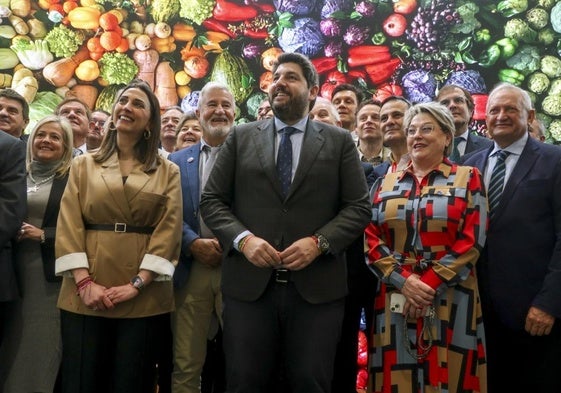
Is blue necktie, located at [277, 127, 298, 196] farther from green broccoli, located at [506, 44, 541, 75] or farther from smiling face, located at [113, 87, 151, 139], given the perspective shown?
green broccoli, located at [506, 44, 541, 75]

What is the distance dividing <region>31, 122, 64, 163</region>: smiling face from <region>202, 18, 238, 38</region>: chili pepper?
2947mm

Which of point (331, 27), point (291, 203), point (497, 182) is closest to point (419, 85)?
point (331, 27)

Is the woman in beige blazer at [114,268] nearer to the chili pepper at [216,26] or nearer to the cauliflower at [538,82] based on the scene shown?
the chili pepper at [216,26]

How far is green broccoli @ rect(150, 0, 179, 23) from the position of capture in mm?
5621

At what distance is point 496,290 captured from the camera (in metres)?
2.62

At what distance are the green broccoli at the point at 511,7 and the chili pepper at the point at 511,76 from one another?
509 mm

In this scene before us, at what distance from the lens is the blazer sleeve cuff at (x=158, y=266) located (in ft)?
8.09

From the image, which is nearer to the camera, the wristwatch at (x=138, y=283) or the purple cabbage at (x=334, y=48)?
the wristwatch at (x=138, y=283)

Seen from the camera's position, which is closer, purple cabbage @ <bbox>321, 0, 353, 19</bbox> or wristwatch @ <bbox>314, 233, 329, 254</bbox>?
wristwatch @ <bbox>314, 233, 329, 254</bbox>

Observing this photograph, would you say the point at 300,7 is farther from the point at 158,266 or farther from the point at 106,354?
the point at 106,354

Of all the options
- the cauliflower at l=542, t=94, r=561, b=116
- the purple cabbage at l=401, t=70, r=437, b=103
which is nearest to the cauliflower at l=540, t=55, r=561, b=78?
the cauliflower at l=542, t=94, r=561, b=116

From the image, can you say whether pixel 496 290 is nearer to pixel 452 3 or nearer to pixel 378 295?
pixel 378 295

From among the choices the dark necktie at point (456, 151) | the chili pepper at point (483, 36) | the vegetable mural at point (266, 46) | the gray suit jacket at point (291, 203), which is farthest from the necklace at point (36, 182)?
the chili pepper at point (483, 36)


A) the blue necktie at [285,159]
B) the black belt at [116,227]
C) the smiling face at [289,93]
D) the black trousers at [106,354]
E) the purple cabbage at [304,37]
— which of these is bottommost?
the black trousers at [106,354]
